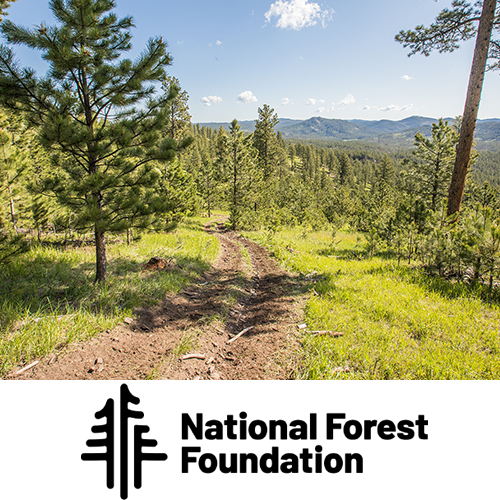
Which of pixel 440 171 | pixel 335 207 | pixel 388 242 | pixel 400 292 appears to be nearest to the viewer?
pixel 400 292

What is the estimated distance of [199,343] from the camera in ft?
14.7

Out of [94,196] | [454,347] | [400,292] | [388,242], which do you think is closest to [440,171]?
[388,242]

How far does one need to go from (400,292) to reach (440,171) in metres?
13.9

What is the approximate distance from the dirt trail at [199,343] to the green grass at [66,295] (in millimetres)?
269

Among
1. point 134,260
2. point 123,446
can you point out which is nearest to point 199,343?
point 123,446

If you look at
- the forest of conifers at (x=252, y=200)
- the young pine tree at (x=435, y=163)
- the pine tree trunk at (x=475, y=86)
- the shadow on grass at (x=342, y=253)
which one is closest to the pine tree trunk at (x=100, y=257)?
the forest of conifers at (x=252, y=200)

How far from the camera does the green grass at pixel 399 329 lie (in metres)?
3.57

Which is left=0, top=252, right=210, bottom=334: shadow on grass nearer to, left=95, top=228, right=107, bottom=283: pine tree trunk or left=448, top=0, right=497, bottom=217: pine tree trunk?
left=95, top=228, right=107, bottom=283: pine tree trunk

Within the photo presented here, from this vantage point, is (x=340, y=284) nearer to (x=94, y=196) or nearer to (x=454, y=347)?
(x=454, y=347)

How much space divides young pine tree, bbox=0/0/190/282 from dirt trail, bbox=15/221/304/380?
194 centimetres

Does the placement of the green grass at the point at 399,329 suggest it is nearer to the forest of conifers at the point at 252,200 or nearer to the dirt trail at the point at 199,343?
the dirt trail at the point at 199,343

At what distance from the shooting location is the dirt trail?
3607mm

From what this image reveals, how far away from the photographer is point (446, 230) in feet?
23.3

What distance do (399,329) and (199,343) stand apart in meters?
3.45
